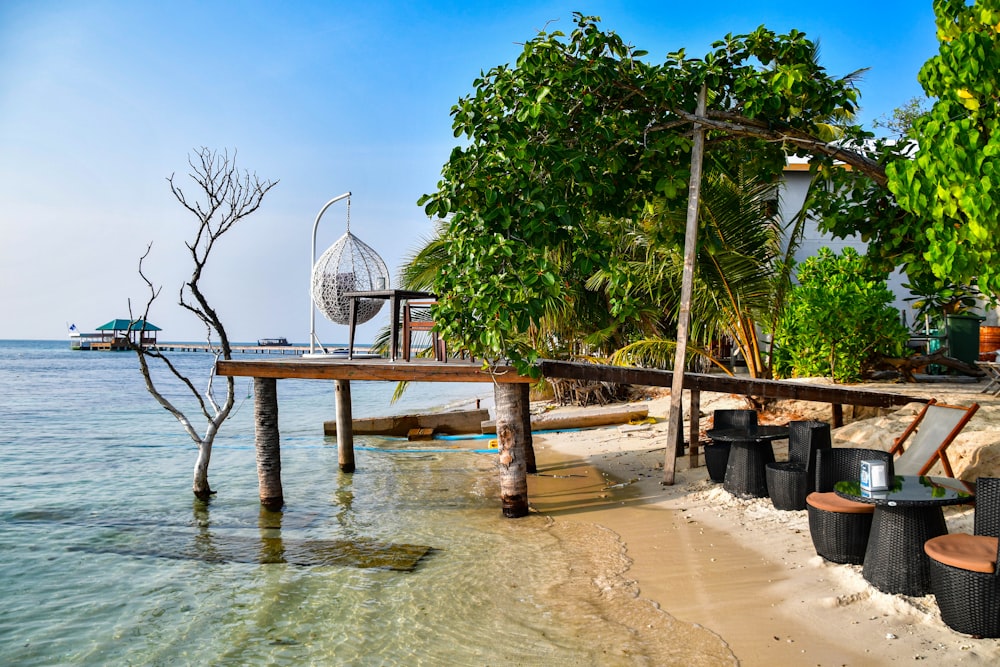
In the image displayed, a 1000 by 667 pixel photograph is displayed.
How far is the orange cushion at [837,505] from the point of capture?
4602 millimetres

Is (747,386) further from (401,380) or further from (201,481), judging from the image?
(201,481)

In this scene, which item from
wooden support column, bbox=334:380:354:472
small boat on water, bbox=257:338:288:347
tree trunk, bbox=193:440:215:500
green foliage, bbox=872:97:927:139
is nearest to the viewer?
tree trunk, bbox=193:440:215:500

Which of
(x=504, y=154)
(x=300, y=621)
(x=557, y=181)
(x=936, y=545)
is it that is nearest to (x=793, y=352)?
(x=557, y=181)

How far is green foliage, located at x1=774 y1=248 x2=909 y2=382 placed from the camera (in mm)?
10359

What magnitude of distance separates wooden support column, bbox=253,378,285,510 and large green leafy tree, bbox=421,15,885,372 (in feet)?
8.99

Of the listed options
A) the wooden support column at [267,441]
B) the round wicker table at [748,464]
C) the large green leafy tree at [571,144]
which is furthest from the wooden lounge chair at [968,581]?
the wooden support column at [267,441]

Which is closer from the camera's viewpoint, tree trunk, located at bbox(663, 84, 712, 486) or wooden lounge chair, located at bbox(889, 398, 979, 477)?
wooden lounge chair, located at bbox(889, 398, 979, 477)

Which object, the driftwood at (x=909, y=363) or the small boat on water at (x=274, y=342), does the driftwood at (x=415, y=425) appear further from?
the small boat on water at (x=274, y=342)

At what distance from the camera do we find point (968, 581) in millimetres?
3461

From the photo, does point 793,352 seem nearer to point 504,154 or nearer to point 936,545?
point 504,154

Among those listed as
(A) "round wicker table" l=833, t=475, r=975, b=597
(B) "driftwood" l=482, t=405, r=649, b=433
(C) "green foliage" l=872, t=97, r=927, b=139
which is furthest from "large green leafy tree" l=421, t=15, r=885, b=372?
(C) "green foliage" l=872, t=97, r=927, b=139

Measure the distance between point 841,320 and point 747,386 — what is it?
3.74m

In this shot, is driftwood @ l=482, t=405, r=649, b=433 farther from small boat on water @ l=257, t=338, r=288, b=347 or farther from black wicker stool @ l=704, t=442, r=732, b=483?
small boat on water @ l=257, t=338, r=288, b=347

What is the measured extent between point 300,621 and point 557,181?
437 centimetres
